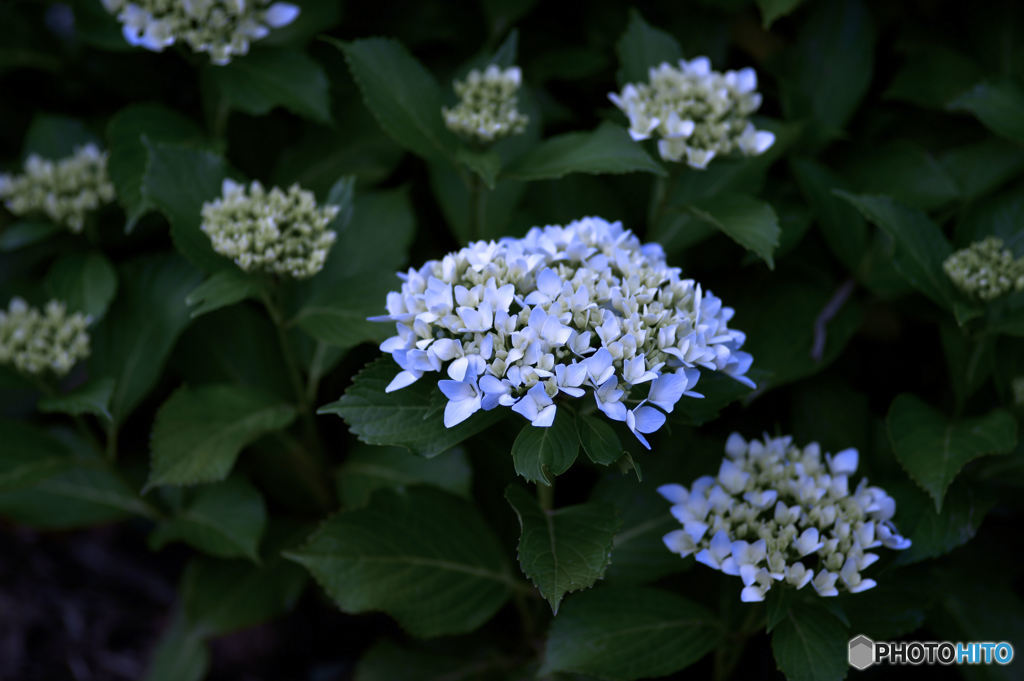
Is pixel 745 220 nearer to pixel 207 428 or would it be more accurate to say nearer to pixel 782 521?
pixel 782 521

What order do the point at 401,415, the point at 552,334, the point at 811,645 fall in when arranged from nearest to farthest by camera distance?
1. the point at 552,334
2. the point at 401,415
3. the point at 811,645

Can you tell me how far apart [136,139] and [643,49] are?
1.34 metres

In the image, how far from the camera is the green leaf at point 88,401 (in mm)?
1848

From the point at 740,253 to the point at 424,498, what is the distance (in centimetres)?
122

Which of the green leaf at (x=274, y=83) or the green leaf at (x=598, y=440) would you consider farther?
the green leaf at (x=274, y=83)

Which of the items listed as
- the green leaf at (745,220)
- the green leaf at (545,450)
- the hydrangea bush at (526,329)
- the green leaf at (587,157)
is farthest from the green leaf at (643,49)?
the green leaf at (545,450)

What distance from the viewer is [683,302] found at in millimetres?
1493

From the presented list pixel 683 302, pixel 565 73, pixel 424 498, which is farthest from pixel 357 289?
pixel 565 73

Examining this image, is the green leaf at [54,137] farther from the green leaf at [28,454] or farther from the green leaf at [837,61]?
the green leaf at [837,61]

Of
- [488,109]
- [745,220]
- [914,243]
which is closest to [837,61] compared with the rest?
[914,243]

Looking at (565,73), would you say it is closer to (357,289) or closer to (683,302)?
(357,289)

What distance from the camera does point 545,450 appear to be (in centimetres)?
137

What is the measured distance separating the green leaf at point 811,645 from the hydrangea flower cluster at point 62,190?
78.2 inches

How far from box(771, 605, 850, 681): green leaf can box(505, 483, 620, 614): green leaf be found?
15.8 inches
